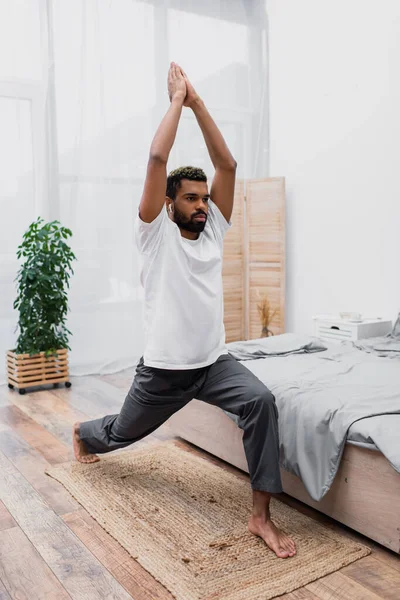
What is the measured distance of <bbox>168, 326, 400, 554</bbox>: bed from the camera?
1.84 meters

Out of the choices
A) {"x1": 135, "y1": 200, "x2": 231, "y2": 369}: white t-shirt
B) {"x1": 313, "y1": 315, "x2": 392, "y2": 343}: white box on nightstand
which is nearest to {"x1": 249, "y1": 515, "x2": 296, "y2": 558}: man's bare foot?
{"x1": 135, "y1": 200, "x2": 231, "y2": 369}: white t-shirt

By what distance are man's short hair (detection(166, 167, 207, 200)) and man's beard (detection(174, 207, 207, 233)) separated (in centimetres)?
7

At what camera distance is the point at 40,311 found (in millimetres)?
4062

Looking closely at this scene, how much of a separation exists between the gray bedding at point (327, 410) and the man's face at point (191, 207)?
2.43 ft

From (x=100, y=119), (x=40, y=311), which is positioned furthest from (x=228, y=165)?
(x=100, y=119)

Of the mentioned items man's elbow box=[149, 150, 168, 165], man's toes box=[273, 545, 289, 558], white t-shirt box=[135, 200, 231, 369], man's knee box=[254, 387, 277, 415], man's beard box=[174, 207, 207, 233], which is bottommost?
man's toes box=[273, 545, 289, 558]

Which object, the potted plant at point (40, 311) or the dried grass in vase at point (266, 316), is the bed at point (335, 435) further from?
the dried grass in vase at point (266, 316)

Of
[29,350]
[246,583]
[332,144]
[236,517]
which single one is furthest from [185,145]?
[246,583]

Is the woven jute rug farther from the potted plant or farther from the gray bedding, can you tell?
the potted plant

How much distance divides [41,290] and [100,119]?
57.6 inches

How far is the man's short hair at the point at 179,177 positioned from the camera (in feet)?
6.83

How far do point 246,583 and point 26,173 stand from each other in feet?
11.2

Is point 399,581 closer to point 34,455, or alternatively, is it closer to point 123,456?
point 123,456

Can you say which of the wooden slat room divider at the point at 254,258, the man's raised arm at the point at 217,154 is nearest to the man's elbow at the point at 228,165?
the man's raised arm at the point at 217,154
